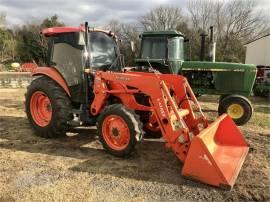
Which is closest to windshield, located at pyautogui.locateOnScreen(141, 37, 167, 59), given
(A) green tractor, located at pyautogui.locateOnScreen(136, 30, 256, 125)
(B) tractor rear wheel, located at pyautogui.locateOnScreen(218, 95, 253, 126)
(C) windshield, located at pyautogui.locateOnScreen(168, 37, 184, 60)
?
(A) green tractor, located at pyautogui.locateOnScreen(136, 30, 256, 125)

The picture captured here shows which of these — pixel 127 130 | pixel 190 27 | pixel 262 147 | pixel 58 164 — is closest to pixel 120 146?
pixel 127 130

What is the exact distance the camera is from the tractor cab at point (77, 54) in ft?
21.6

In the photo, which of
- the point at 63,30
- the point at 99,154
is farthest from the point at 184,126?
the point at 63,30

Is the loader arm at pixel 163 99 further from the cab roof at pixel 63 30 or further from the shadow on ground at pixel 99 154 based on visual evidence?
the cab roof at pixel 63 30

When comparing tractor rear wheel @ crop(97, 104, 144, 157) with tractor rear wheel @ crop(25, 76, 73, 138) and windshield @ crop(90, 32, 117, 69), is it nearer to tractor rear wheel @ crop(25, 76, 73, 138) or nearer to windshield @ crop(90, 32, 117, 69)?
tractor rear wheel @ crop(25, 76, 73, 138)

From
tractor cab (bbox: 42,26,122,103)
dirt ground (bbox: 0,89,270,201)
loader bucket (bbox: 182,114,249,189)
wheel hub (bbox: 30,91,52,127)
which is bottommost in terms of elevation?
dirt ground (bbox: 0,89,270,201)

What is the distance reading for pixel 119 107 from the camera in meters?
5.66

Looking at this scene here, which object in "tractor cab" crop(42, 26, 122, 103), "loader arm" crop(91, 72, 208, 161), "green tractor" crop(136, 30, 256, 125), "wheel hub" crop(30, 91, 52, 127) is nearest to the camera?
"loader arm" crop(91, 72, 208, 161)

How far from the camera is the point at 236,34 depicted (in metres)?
38.2

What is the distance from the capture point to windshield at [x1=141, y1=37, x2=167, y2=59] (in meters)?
10.9

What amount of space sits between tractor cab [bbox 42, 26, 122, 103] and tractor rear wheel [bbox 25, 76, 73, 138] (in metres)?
0.26

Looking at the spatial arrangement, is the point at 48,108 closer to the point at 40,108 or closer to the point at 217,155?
the point at 40,108

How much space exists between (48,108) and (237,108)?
5.05 metres

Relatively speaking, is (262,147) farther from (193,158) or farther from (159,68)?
(159,68)
